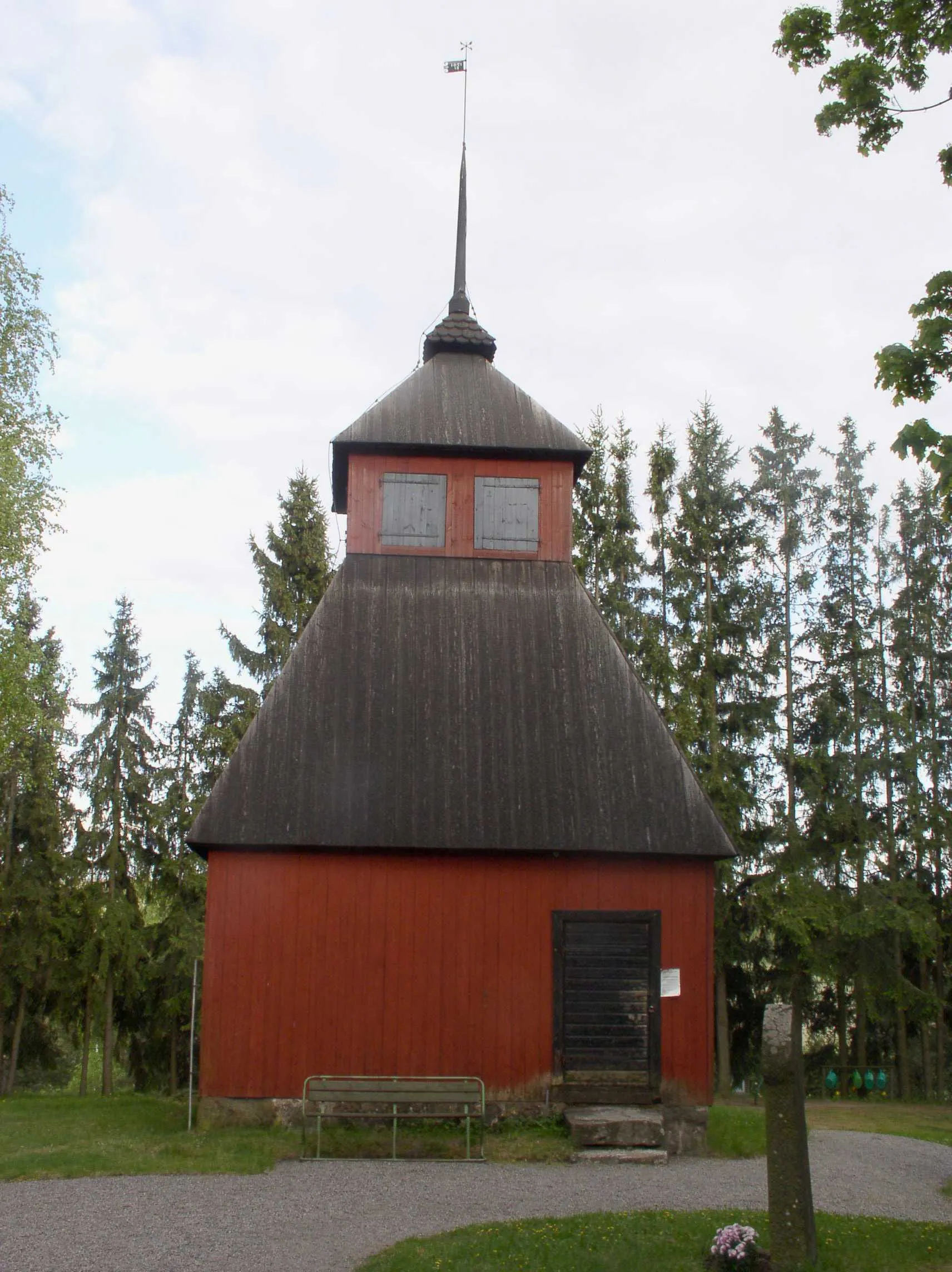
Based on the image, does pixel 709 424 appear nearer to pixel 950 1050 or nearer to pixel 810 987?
pixel 810 987

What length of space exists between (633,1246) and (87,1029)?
21501 millimetres

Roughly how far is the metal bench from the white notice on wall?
2.35 meters

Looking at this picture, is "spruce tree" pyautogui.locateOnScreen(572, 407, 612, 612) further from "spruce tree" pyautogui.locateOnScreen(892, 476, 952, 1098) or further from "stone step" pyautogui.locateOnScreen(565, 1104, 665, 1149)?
"stone step" pyautogui.locateOnScreen(565, 1104, 665, 1149)

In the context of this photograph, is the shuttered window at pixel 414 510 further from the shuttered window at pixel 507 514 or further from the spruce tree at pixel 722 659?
the spruce tree at pixel 722 659

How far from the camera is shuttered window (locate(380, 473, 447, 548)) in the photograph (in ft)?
56.1

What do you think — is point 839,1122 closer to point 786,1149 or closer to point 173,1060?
point 786,1149

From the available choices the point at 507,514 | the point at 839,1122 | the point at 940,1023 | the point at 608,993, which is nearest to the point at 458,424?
the point at 507,514

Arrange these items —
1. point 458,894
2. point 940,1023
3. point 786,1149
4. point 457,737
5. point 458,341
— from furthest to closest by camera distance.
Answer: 1. point 940,1023
2. point 458,341
3. point 457,737
4. point 458,894
5. point 786,1149

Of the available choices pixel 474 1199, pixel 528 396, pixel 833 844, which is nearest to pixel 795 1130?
pixel 474 1199

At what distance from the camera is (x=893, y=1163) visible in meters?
13.6

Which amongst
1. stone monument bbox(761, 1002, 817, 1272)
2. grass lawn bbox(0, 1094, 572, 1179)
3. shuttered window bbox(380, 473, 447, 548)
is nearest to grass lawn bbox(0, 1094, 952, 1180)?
grass lawn bbox(0, 1094, 572, 1179)

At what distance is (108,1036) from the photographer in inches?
1044

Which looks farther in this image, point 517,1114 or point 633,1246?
point 517,1114

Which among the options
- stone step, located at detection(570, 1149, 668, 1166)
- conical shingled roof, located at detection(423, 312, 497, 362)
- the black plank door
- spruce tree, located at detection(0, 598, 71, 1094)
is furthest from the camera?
spruce tree, located at detection(0, 598, 71, 1094)
